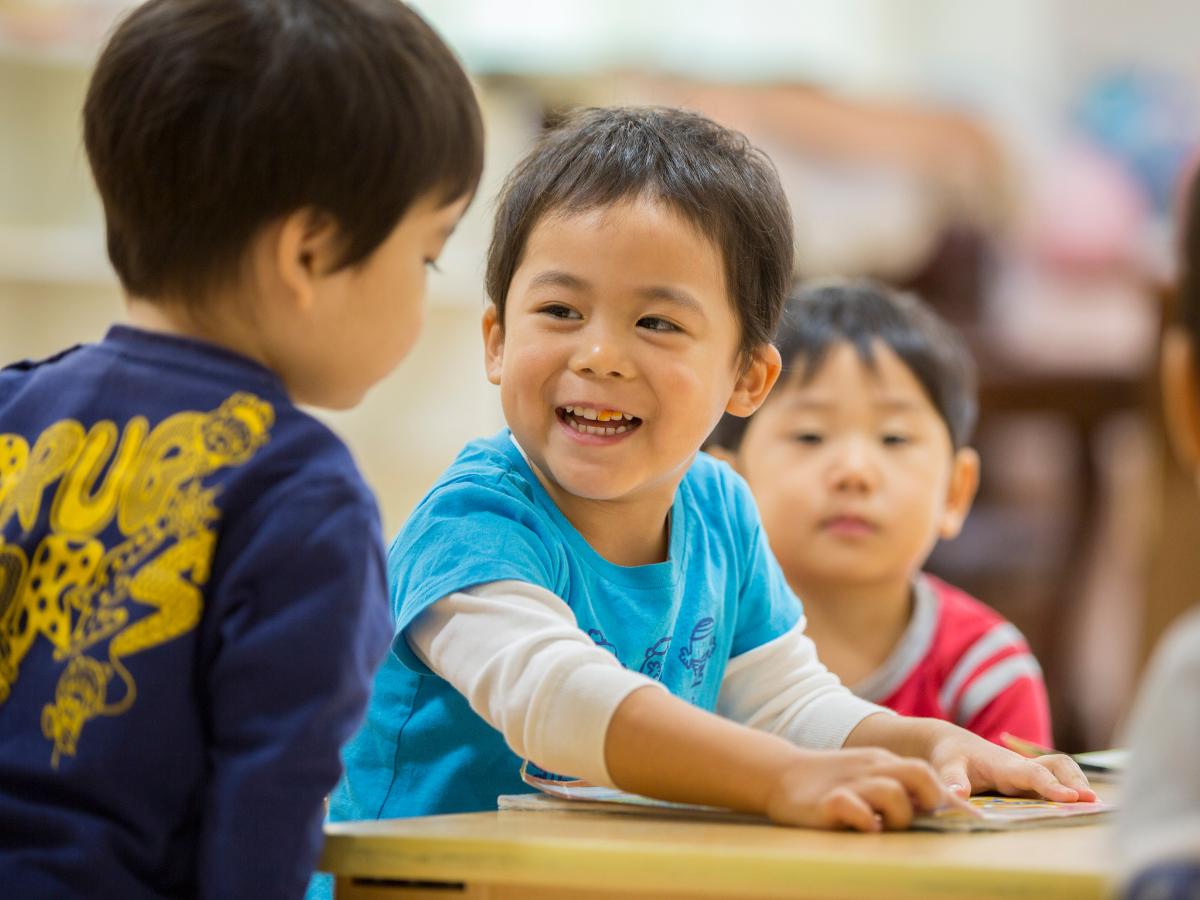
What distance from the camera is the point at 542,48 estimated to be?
4.43m

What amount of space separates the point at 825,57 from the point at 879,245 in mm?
1041

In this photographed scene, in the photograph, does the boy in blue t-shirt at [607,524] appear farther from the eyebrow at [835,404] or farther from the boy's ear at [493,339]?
the eyebrow at [835,404]

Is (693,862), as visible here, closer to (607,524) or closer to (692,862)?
(692,862)

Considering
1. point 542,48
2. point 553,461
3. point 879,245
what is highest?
point 542,48

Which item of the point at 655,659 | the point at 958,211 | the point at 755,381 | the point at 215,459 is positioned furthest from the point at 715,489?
the point at 958,211

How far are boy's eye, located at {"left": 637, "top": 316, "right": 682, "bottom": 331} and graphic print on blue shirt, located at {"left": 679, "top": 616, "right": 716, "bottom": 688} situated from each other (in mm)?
214

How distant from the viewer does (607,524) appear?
46.7 inches

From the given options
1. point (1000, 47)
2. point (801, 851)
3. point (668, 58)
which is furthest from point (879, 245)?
point (801, 851)

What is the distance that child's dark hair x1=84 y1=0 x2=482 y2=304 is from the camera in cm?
85

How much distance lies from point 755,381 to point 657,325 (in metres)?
0.14

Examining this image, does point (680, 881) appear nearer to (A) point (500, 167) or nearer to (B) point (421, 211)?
(B) point (421, 211)

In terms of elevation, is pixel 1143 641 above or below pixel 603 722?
above

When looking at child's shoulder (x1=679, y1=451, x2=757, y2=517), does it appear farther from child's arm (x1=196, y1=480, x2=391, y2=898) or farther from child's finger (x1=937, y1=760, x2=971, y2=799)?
child's arm (x1=196, y1=480, x2=391, y2=898)

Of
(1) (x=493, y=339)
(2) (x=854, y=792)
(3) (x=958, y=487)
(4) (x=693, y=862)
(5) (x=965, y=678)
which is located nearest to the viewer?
(4) (x=693, y=862)
